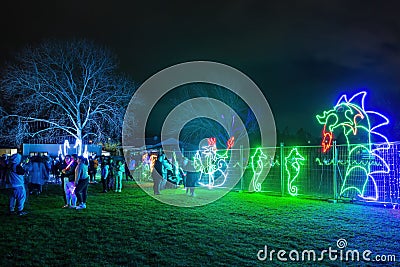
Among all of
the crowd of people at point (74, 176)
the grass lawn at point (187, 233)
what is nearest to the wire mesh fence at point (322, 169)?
the grass lawn at point (187, 233)

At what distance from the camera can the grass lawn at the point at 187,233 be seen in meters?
5.84

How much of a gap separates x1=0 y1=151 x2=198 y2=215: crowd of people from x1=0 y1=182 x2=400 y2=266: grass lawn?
584mm

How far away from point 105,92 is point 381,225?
2410 centimetres

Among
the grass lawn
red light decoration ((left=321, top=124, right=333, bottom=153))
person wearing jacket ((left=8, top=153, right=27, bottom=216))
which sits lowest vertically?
the grass lawn

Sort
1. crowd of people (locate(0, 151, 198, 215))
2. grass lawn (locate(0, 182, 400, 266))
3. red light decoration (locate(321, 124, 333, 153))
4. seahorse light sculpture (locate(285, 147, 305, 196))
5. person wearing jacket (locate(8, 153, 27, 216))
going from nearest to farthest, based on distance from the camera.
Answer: grass lawn (locate(0, 182, 400, 266)), person wearing jacket (locate(8, 153, 27, 216)), crowd of people (locate(0, 151, 198, 215)), red light decoration (locate(321, 124, 333, 153)), seahorse light sculpture (locate(285, 147, 305, 196))

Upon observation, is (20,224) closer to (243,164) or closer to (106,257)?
(106,257)

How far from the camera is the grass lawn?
5840mm

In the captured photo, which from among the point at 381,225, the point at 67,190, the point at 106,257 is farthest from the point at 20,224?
the point at 381,225

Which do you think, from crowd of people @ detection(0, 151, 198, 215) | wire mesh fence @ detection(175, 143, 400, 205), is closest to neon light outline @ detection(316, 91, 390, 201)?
wire mesh fence @ detection(175, 143, 400, 205)

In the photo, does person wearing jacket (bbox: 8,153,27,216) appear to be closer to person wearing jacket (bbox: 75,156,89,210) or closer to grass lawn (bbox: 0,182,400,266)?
grass lawn (bbox: 0,182,400,266)

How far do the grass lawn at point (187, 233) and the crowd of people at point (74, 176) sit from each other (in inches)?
23.0

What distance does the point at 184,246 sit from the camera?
6.48m

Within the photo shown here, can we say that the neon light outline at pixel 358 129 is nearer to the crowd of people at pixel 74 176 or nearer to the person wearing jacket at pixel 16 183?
the crowd of people at pixel 74 176

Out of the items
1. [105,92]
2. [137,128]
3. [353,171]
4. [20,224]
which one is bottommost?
[20,224]
